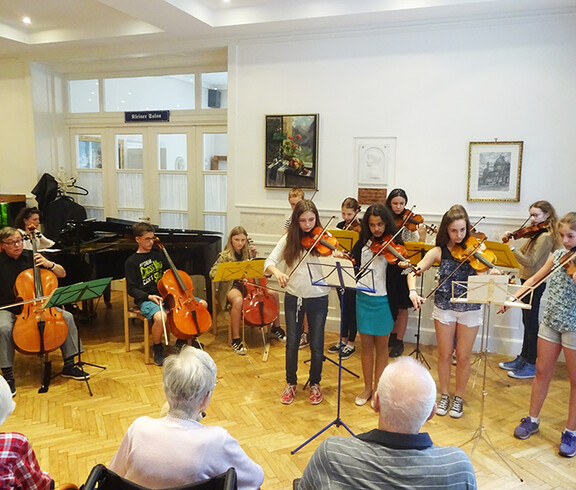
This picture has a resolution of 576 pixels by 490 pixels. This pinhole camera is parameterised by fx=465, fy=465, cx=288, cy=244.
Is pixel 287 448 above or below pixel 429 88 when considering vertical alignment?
below

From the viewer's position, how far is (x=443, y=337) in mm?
3107

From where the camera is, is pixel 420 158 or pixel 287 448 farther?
pixel 420 158

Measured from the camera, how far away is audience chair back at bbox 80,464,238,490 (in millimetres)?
1284

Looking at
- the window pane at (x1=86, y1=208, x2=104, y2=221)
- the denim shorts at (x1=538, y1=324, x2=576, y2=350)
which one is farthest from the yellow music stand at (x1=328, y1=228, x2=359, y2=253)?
the window pane at (x1=86, y1=208, x2=104, y2=221)

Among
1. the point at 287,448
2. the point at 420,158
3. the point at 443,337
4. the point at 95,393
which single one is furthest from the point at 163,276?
the point at 420,158

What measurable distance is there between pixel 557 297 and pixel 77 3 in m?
5.01

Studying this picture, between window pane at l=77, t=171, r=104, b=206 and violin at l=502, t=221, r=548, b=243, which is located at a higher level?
window pane at l=77, t=171, r=104, b=206

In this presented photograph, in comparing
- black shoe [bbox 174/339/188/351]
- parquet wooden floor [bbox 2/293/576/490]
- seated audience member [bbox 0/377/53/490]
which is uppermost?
seated audience member [bbox 0/377/53/490]

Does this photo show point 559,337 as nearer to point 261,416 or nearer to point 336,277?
point 336,277

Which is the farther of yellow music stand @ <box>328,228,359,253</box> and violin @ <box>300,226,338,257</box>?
yellow music stand @ <box>328,228,359,253</box>

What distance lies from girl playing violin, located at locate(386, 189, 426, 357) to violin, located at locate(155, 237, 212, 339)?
1614 mm

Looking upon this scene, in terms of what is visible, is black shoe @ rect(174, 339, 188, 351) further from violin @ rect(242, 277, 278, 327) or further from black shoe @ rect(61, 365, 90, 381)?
black shoe @ rect(61, 365, 90, 381)

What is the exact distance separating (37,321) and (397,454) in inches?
117

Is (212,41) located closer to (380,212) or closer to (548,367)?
(380,212)
